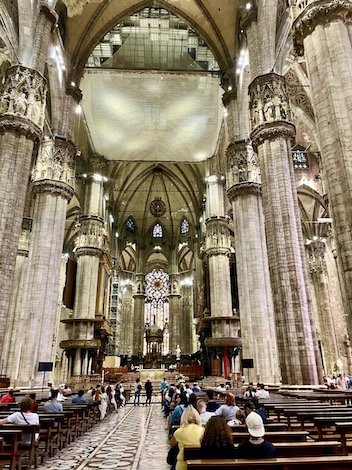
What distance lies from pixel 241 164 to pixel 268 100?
4433 mm

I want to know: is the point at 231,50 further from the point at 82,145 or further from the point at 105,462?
the point at 105,462

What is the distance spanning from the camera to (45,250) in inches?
622

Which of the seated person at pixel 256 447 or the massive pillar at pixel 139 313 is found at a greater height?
the massive pillar at pixel 139 313

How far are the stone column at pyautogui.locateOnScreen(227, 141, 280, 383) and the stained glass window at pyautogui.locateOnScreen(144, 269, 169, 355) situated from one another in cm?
3152

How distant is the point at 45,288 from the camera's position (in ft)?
49.8

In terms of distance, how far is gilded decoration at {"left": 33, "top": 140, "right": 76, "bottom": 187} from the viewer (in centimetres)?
1733

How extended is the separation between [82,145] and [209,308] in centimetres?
1509

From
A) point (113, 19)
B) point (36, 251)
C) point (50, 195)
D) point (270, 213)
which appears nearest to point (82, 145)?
point (113, 19)

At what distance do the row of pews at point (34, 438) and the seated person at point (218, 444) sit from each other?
2.03 metres

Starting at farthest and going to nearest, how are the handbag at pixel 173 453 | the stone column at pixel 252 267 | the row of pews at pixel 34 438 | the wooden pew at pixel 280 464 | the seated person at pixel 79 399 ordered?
the stone column at pixel 252 267, the seated person at pixel 79 399, the row of pews at pixel 34 438, the handbag at pixel 173 453, the wooden pew at pixel 280 464

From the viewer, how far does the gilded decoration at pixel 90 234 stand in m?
26.7

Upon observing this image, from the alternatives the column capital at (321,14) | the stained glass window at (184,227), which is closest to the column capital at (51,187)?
the column capital at (321,14)

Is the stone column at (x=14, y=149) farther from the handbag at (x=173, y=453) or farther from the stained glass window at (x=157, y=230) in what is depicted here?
the stained glass window at (x=157, y=230)

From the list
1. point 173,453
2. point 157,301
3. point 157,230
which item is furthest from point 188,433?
point 157,301
